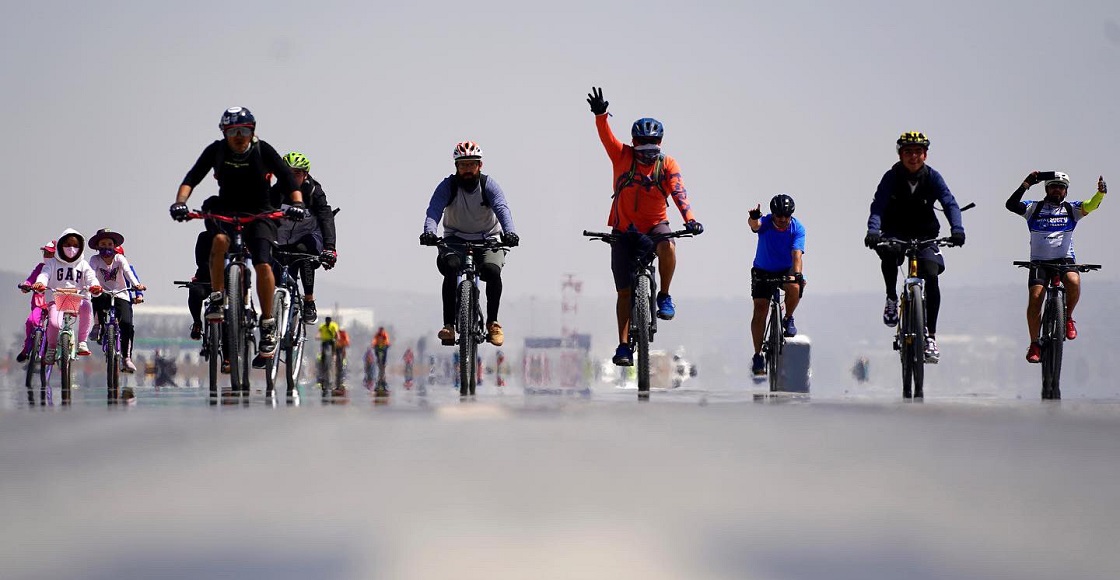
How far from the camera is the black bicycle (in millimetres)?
13500

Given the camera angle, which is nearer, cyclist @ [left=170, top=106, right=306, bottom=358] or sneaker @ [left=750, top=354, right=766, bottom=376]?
cyclist @ [left=170, top=106, right=306, bottom=358]

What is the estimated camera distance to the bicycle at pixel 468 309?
13.5m

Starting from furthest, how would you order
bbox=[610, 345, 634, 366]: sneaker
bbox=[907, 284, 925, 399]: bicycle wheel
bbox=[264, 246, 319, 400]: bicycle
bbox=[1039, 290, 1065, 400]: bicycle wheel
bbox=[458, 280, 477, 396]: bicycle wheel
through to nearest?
1. bbox=[1039, 290, 1065, 400]: bicycle wheel
2. bbox=[610, 345, 634, 366]: sneaker
3. bbox=[264, 246, 319, 400]: bicycle
4. bbox=[458, 280, 477, 396]: bicycle wheel
5. bbox=[907, 284, 925, 399]: bicycle wheel

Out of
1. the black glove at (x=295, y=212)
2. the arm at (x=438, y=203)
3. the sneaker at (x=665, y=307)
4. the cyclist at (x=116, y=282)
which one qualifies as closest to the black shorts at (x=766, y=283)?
the sneaker at (x=665, y=307)

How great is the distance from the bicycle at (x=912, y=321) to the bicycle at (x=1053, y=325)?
1952 millimetres

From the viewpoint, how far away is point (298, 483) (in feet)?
19.4

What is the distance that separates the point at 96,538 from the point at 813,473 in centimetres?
292

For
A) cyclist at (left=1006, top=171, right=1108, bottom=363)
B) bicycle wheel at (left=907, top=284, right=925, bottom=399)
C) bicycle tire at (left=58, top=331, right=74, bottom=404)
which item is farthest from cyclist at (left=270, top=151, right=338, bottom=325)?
cyclist at (left=1006, top=171, right=1108, bottom=363)

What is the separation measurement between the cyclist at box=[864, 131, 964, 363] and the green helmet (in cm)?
593

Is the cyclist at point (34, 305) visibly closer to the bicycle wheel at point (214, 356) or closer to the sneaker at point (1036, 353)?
the bicycle wheel at point (214, 356)

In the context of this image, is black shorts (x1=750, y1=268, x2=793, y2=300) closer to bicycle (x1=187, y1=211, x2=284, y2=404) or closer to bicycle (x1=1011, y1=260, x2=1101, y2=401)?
bicycle (x1=1011, y1=260, x2=1101, y2=401)

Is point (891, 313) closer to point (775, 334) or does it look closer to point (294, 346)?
point (775, 334)

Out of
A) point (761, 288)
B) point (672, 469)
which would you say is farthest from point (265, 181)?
point (672, 469)

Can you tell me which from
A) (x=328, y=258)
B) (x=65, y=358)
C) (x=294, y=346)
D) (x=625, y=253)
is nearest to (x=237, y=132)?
(x=328, y=258)
